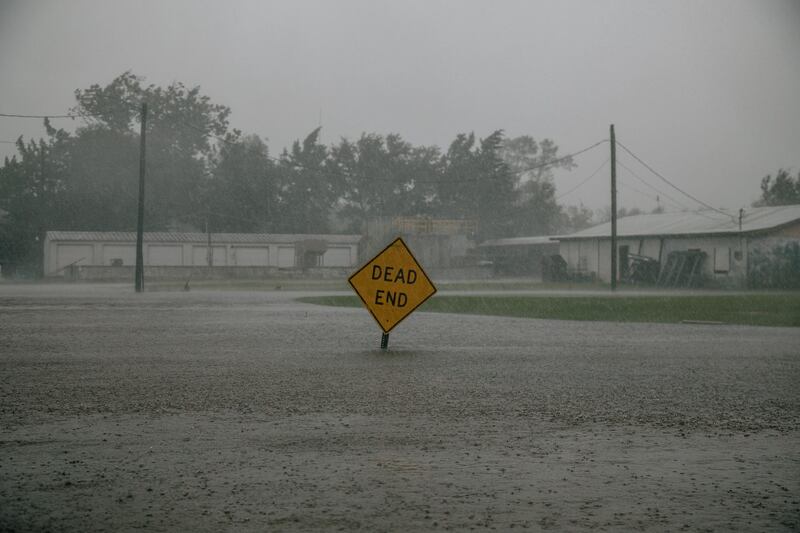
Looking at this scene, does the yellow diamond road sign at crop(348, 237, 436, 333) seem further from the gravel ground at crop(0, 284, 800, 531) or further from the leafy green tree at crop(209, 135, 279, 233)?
the leafy green tree at crop(209, 135, 279, 233)

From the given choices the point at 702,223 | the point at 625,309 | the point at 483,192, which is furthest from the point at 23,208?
the point at 625,309

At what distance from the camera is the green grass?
2369cm

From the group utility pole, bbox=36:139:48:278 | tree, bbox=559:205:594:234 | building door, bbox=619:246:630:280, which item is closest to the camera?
building door, bbox=619:246:630:280

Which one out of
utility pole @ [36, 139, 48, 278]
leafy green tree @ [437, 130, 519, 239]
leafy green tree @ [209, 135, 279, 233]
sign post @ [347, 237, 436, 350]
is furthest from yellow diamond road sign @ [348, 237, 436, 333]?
leafy green tree @ [437, 130, 519, 239]

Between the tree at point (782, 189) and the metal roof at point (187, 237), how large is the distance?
129ft

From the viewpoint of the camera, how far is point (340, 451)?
272 inches

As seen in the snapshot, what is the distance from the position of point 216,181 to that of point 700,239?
5326 cm

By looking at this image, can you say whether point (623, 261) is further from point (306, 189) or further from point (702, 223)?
point (306, 189)

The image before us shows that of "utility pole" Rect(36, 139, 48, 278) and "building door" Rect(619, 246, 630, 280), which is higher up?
"utility pole" Rect(36, 139, 48, 278)

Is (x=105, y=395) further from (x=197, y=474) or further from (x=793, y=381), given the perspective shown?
(x=793, y=381)

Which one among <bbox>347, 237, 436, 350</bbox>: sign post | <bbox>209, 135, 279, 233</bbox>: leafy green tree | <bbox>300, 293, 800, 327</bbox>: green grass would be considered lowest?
<bbox>300, 293, 800, 327</bbox>: green grass

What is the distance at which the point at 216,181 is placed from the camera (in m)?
92.5

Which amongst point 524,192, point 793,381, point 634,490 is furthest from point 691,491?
point 524,192

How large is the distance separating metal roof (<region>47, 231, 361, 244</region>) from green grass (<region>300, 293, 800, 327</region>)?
42.1m
